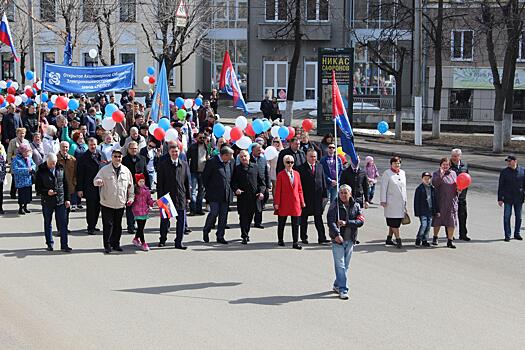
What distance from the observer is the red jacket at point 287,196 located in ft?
47.7

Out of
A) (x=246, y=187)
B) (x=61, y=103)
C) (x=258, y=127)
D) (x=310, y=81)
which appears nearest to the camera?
(x=246, y=187)

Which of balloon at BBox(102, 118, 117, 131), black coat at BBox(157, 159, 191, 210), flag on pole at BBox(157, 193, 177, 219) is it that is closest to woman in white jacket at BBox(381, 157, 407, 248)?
black coat at BBox(157, 159, 191, 210)

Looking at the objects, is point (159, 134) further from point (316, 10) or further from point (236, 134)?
point (316, 10)

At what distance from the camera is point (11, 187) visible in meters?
19.8

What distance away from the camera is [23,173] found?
17.6m

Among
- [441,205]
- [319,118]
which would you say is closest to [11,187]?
[441,205]

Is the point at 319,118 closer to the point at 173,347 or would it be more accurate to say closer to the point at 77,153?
the point at 77,153

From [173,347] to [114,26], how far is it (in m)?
47.4

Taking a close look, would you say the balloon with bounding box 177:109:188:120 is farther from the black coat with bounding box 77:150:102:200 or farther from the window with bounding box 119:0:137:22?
Result: the window with bounding box 119:0:137:22

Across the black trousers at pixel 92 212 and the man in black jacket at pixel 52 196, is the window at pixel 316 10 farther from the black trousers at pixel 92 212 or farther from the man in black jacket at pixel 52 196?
the man in black jacket at pixel 52 196

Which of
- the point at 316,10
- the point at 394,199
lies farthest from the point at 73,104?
the point at 316,10

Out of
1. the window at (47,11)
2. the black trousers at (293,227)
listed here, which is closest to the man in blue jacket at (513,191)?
the black trousers at (293,227)

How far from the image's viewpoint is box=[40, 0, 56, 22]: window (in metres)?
52.8

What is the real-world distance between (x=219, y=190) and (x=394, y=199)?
2965 millimetres
